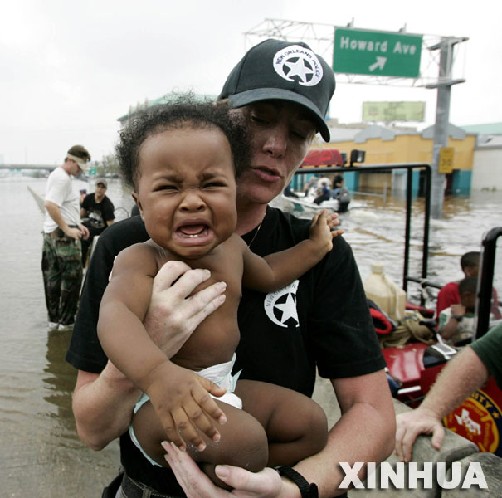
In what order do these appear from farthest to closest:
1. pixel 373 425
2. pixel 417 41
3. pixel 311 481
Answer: pixel 417 41 → pixel 373 425 → pixel 311 481

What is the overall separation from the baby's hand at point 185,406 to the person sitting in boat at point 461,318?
3.14 meters

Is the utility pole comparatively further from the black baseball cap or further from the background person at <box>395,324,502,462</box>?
the black baseball cap

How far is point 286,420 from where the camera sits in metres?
1.30

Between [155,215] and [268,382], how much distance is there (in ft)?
1.86

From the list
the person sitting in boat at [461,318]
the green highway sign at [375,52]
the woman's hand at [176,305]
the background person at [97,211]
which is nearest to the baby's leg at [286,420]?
the woman's hand at [176,305]

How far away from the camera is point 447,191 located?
3375 cm

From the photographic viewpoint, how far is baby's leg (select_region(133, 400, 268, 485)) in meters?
1.15

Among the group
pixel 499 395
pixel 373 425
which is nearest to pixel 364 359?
pixel 373 425

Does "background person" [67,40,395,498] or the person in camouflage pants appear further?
the person in camouflage pants

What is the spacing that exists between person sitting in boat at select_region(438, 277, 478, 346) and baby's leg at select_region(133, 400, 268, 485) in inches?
115

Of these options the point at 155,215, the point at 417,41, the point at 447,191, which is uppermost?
the point at 417,41

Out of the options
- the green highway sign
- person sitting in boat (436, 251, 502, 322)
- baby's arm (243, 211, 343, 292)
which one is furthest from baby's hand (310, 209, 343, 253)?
the green highway sign

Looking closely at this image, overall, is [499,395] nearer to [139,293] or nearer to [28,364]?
[139,293]

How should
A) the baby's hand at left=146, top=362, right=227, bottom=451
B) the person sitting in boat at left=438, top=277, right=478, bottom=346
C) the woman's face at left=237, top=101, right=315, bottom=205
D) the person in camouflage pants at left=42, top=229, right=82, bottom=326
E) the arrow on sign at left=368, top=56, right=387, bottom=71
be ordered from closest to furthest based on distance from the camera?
the baby's hand at left=146, top=362, right=227, bottom=451, the woman's face at left=237, top=101, right=315, bottom=205, the person sitting in boat at left=438, top=277, right=478, bottom=346, the person in camouflage pants at left=42, top=229, right=82, bottom=326, the arrow on sign at left=368, top=56, right=387, bottom=71
